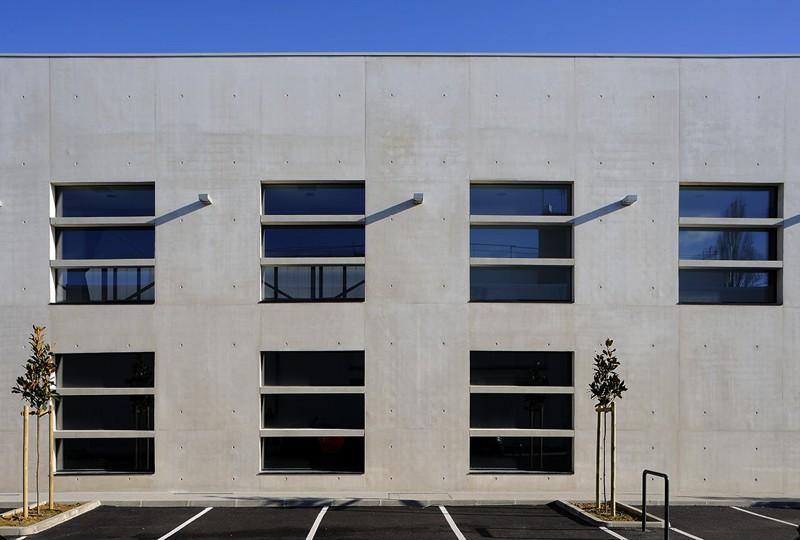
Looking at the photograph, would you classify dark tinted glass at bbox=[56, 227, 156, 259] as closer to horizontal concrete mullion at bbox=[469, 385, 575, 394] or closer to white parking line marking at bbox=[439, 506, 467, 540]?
horizontal concrete mullion at bbox=[469, 385, 575, 394]

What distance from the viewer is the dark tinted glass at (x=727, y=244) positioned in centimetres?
1372

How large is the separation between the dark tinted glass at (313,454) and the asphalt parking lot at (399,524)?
1.40m

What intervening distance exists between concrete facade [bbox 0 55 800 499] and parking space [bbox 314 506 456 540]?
141cm

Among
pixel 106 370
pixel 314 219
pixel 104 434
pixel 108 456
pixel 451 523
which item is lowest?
pixel 451 523

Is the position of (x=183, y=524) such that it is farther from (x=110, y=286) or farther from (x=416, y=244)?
(x=416, y=244)

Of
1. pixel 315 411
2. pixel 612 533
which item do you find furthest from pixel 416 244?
pixel 612 533

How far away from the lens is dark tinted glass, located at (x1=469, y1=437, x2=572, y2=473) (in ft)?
43.8

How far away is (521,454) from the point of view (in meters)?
13.4

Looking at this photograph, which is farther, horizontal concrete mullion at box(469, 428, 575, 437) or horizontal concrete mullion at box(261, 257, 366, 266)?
horizontal concrete mullion at box(261, 257, 366, 266)

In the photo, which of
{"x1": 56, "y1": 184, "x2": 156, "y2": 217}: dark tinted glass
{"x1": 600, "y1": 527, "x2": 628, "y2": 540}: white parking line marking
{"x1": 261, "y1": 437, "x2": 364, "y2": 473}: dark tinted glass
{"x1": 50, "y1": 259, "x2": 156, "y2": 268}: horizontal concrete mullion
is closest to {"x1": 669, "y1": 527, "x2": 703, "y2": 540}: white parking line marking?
{"x1": 600, "y1": 527, "x2": 628, "y2": 540}: white parking line marking

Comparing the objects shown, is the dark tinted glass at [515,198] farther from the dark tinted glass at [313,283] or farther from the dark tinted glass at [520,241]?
the dark tinted glass at [313,283]

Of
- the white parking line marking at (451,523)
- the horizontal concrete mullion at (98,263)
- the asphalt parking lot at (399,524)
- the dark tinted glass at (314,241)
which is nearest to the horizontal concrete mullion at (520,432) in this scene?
the asphalt parking lot at (399,524)

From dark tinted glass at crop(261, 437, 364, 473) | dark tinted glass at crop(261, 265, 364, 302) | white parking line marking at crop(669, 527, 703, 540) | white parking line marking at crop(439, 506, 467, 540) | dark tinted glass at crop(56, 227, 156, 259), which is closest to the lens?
white parking line marking at crop(669, 527, 703, 540)

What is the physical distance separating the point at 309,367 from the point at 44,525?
17.2ft
